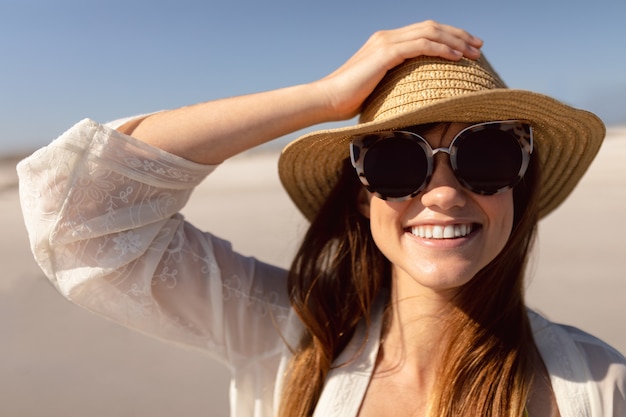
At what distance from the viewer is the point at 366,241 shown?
2.37 meters

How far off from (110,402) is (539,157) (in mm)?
3369

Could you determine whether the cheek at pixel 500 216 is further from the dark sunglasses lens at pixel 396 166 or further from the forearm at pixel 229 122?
the forearm at pixel 229 122

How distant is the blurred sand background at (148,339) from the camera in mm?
4445

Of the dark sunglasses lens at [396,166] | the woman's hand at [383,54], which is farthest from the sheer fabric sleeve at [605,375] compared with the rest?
the woman's hand at [383,54]

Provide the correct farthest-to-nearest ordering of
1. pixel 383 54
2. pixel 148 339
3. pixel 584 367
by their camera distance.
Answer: pixel 148 339 < pixel 584 367 < pixel 383 54

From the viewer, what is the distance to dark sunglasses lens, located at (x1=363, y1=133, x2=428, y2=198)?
6.14 feet

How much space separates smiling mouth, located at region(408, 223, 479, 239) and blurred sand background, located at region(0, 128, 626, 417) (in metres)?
1.05

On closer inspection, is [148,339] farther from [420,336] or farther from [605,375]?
[605,375]

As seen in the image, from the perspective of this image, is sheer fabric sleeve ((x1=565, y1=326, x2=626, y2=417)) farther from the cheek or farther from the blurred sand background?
the blurred sand background

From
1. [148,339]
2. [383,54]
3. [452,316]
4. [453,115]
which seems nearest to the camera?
[453,115]

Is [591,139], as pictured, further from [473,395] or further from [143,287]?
[143,287]

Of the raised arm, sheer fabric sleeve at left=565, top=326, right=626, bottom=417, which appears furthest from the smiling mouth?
sheer fabric sleeve at left=565, top=326, right=626, bottom=417

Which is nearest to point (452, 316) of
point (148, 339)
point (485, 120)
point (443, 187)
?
point (443, 187)

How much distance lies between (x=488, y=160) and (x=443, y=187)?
5.7 inches
